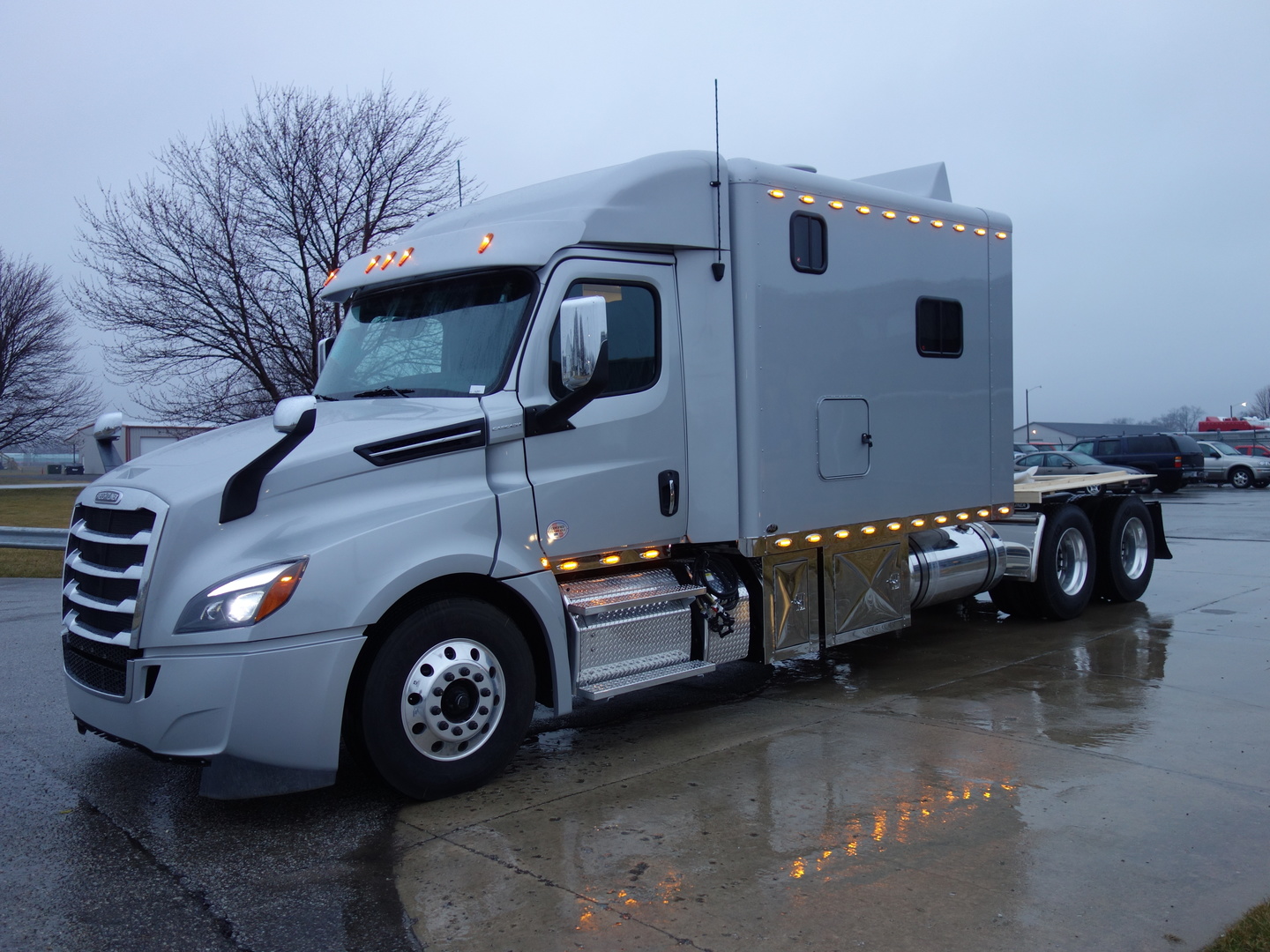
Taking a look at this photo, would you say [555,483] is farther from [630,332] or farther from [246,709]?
[246,709]

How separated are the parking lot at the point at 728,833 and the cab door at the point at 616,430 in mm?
1311

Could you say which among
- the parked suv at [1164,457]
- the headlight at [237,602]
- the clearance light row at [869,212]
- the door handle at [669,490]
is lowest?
the parked suv at [1164,457]

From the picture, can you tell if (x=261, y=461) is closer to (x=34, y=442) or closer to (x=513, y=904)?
(x=513, y=904)

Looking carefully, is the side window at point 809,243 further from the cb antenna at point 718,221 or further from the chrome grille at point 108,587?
the chrome grille at point 108,587

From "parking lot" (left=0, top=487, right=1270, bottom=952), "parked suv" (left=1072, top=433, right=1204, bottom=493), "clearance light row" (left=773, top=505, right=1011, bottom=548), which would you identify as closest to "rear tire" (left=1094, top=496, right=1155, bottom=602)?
"clearance light row" (left=773, top=505, right=1011, bottom=548)

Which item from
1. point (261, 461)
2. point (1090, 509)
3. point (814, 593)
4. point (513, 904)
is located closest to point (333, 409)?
point (261, 461)

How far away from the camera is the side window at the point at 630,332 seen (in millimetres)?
5875

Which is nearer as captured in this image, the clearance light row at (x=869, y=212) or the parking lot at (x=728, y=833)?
the parking lot at (x=728, y=833)

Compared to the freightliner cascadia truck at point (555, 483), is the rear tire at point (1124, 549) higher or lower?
lower

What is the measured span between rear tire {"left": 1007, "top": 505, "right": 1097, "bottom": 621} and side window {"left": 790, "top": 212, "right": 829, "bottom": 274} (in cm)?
406

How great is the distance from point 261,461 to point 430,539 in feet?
2.74

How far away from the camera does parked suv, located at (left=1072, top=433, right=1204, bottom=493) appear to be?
102ft

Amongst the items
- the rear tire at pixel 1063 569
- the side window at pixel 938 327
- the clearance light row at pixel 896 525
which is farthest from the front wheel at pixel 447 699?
the rear tire at pixel 1063 569

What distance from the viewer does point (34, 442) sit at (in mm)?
42406
